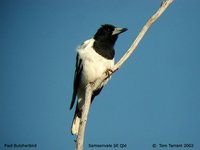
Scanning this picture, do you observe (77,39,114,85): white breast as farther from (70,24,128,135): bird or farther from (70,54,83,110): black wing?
(70,54,83,110): black wing

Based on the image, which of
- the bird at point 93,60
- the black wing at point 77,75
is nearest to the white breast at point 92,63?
the bird at point 93,60

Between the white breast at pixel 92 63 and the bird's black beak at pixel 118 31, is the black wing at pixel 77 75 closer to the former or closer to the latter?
the white breast at pixel 92 63

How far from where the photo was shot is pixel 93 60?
633 centimetres

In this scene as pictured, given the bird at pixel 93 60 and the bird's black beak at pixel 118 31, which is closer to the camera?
the bird at pixel 93 60

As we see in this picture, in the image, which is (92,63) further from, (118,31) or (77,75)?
(118,31)

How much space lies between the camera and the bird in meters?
6.33

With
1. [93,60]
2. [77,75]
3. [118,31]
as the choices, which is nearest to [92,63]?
[93,60]

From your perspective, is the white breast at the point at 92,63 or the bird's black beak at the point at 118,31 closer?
the white breast at the point at 92,63

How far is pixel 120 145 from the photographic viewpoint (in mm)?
5414

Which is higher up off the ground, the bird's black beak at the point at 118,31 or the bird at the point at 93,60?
the bird's black beak at the point at 118,31

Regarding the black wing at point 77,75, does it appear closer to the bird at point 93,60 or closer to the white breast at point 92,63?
the bird at point 93,60

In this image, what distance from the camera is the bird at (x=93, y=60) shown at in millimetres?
6328

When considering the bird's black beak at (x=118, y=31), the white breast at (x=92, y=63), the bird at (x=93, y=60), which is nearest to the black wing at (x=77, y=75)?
the bird at (x=93, y=60)

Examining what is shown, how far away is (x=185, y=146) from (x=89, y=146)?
4.15 ft
